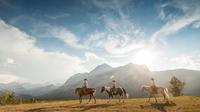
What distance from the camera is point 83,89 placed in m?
24.5

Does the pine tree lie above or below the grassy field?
below

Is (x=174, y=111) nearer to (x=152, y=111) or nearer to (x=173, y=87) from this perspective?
(x=152, y=111)

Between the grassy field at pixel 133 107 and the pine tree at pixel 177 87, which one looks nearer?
the grassy field at pixel 133 107

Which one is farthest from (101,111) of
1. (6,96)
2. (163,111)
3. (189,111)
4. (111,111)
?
(6,96)

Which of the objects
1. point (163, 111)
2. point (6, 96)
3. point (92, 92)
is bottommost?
point (6, 96)

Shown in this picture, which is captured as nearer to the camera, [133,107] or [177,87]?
[133,107]

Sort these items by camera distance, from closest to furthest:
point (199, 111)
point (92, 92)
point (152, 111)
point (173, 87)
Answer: point (199, 111) → point (152, 111) → point (92, 92) → point (173, 87)

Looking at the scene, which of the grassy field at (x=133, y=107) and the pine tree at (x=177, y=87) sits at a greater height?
the grassy field at (x=133, y=107)

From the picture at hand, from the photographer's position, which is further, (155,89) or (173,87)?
(173,87)

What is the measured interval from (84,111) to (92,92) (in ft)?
28.7

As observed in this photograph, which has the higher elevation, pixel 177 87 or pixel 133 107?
pixel 133 107

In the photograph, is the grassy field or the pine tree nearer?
the grassy field

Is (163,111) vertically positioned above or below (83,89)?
below

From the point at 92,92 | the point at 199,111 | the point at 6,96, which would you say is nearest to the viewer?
the point at 199,111
